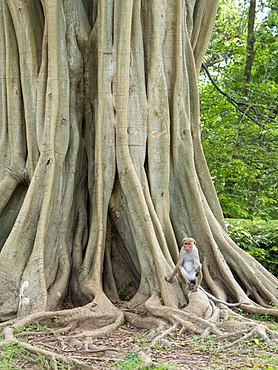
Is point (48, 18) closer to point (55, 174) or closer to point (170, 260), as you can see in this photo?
point (55, 174)

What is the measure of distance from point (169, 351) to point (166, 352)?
0.14ft

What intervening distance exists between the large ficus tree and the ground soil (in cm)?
96

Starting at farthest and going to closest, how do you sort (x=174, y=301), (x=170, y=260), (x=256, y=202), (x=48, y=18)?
(x=256, y=202), (x=48, y=18), (x=170, y=260), (x=174, y=301)

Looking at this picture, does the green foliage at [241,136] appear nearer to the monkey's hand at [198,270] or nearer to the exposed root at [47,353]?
the monkey's hand at [198,270]

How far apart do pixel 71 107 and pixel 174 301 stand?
9.81ft

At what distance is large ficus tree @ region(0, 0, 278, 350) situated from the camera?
6551 millimetres

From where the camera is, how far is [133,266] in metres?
7.04

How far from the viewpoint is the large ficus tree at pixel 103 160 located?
21.5 feet

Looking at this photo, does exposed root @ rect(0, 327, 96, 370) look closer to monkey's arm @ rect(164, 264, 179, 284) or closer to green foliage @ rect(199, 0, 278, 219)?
monkey's arm @ rect(164, 264, 179, 284)

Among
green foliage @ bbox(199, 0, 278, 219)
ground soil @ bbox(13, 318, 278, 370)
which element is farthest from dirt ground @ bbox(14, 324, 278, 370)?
green foliage @ bbox(199, 0, 278, 219)


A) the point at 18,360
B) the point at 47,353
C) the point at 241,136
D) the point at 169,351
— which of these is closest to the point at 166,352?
the point at 169,351

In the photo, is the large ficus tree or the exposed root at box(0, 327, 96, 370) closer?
the exposed root at box(0, 327, 96, 370)

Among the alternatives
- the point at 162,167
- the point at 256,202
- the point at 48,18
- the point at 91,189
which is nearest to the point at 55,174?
the point at 91,189

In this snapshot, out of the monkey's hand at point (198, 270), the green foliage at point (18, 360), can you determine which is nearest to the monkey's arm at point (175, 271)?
the monkey's hand at point (198, 270)
